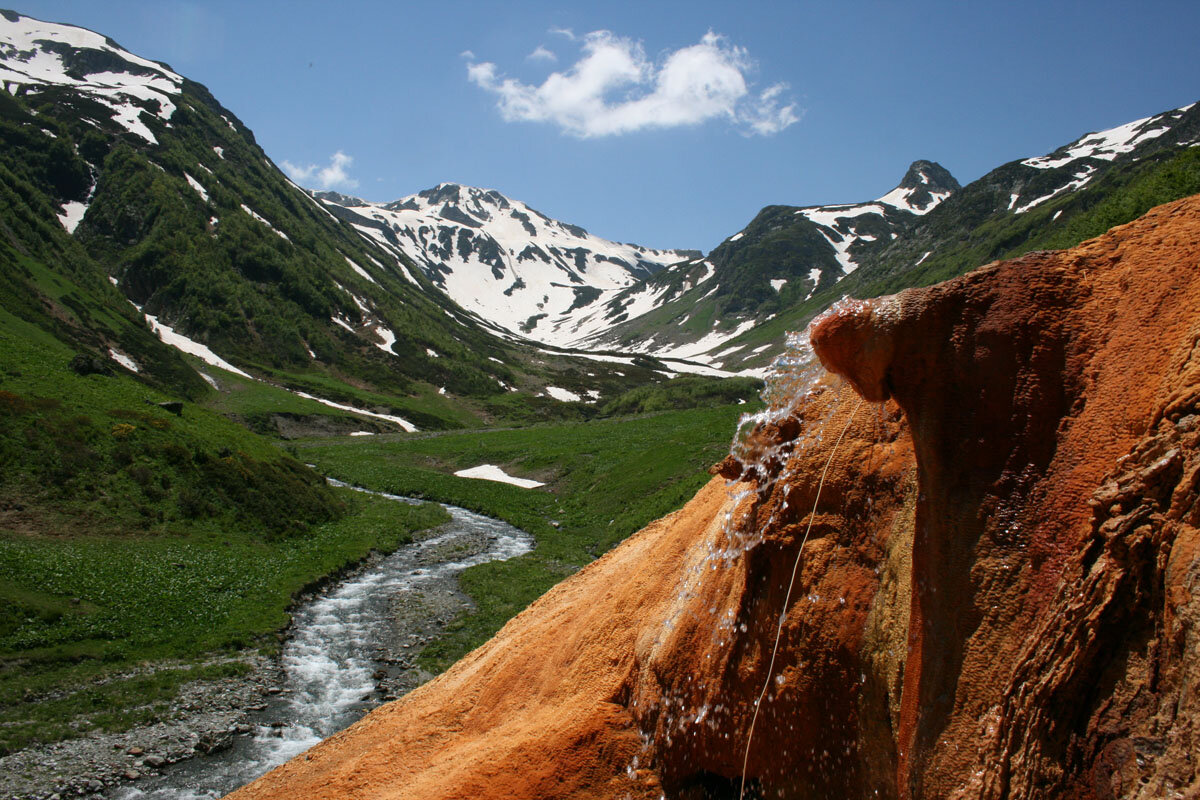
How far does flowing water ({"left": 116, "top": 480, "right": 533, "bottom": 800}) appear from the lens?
42.7 ft

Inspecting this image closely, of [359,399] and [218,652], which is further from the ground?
[359,399]

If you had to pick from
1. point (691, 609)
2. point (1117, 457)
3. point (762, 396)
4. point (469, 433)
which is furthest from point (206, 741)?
point (469, 433)

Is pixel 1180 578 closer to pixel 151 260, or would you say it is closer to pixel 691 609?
pixel 691 609

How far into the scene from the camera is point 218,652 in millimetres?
18516

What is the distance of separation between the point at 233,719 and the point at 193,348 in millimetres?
95312

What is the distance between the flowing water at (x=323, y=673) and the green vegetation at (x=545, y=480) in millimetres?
2017

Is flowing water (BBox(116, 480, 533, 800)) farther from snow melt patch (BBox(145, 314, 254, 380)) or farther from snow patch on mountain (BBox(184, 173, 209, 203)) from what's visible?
snow patch on mountain (BBox(184, 173, 209, 203))

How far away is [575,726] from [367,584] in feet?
67.5

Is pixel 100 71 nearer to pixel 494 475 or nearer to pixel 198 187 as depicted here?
pixel 198 187

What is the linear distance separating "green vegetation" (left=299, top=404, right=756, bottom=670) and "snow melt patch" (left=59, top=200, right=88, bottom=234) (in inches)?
2894

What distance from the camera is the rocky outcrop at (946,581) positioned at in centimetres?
385

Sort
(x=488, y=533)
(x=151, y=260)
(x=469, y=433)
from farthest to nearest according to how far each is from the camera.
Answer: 1. (x=151, y=260)
2. (x=469, y=433)
3. (x=488, y=533)

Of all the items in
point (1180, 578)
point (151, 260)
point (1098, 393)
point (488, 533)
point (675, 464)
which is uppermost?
point (151, 260)

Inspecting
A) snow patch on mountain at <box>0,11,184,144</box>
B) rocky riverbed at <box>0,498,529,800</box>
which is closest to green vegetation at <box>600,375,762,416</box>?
rocky riverbed at <box>0,498,529,800</box>
